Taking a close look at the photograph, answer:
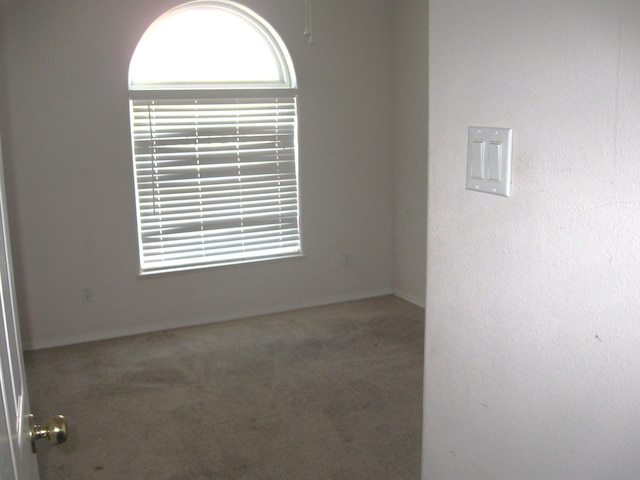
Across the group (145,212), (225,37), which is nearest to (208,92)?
(225,37)

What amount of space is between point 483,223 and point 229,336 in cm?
322

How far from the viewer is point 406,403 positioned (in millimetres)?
3299

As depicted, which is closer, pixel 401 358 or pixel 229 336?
pixel 401 358

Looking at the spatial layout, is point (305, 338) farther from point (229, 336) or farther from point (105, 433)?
point (105, 433)


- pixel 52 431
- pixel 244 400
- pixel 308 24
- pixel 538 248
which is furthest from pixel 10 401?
pixel 308 24

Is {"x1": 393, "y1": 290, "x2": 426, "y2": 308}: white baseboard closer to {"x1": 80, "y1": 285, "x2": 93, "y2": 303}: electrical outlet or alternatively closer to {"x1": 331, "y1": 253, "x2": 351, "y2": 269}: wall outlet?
{"x1": 331, "y1": 253, "x2": 351, "y2": 269}: wall outlet

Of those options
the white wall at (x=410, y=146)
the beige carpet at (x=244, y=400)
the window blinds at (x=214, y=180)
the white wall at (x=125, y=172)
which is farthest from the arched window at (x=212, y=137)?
the white wall at (x=410, y=146)

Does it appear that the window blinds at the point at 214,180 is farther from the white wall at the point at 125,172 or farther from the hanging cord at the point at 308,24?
the hanging cord at the point at 308,24

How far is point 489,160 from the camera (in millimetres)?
1271

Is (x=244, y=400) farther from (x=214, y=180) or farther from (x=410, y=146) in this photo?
(x=410, y=146)

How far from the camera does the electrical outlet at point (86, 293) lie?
4.24 m

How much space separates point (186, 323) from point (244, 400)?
1.31 metres

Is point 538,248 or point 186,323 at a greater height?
point 538,248

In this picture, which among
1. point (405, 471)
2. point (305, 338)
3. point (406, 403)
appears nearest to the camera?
point (405, 471)
